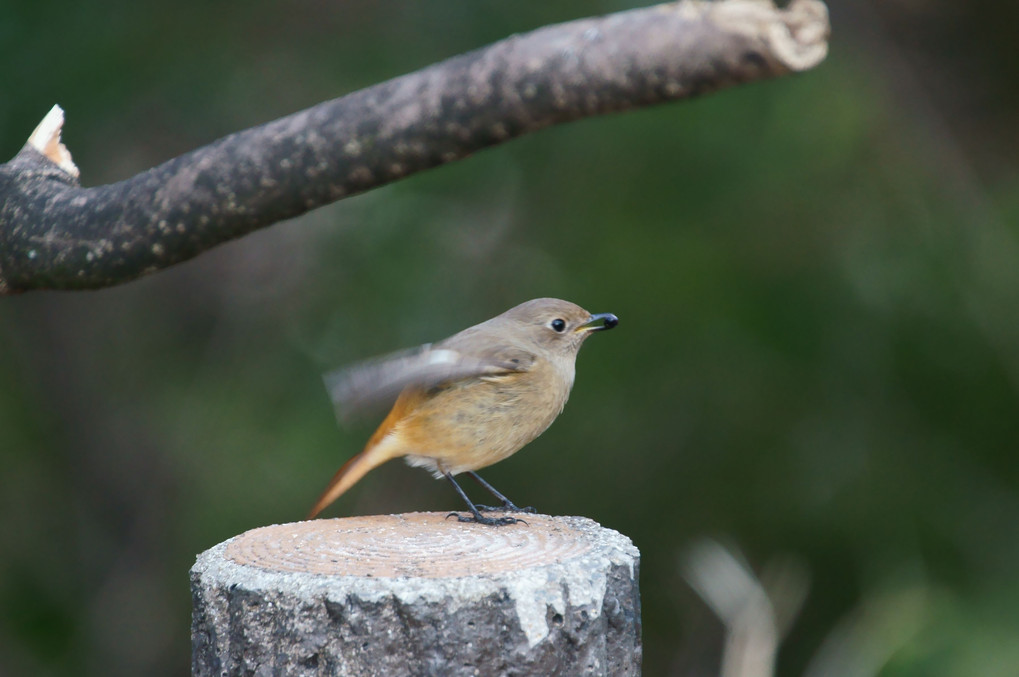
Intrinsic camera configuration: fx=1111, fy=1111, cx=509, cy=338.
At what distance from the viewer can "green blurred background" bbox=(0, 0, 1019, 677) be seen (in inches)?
186

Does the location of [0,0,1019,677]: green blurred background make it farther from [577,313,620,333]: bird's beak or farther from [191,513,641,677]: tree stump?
[191,513,641,677]: tree stump

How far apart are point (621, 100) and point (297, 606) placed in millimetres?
1047

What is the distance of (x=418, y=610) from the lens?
A: 1860mm

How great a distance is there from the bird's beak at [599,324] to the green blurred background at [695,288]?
49.3 inches

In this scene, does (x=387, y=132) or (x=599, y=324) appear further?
(x=599, y=324)

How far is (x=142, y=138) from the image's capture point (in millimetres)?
5086

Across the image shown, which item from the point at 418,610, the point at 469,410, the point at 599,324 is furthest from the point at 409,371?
the point at 599,324

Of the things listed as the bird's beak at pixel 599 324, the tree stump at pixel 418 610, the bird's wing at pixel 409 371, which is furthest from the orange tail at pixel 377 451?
the tree stump at pixel 418 610

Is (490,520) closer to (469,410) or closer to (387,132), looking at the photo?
(469,410)

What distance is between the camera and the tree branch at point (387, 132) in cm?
129

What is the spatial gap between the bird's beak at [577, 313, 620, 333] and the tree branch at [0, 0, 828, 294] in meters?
1.64

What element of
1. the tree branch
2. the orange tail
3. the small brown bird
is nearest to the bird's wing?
the small brown bird

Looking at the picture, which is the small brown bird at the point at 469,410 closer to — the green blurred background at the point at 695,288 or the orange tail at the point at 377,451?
the orange tail at the point at 377,451

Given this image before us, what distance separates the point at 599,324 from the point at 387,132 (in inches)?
80.5
